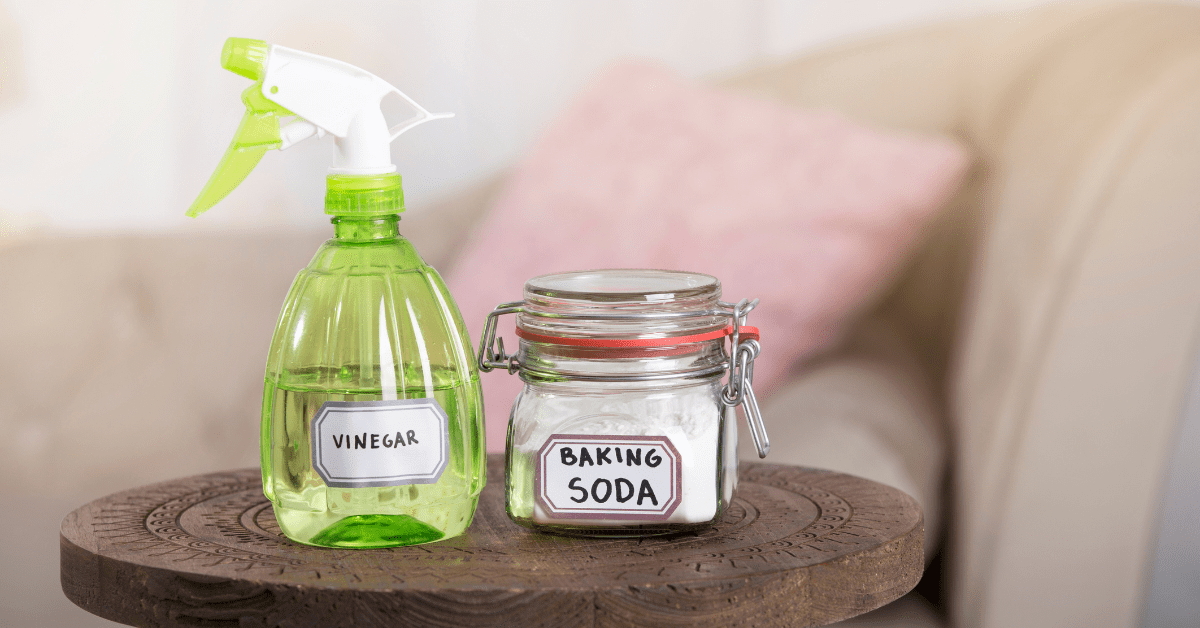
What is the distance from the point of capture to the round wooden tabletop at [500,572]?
1.46 feet

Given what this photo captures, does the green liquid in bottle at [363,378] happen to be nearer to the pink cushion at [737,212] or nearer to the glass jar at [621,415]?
the glass jar at [621,415]

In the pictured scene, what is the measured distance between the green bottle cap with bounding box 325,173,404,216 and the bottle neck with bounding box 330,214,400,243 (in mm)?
11

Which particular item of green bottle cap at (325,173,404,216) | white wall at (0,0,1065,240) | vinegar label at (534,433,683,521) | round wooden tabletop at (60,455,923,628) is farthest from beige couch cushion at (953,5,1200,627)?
white wall at (0,0,1065,240)

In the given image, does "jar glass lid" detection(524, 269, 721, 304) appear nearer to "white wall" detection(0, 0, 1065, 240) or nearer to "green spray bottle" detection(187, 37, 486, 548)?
"green spray bottle" detection(187, 37, 486, 548)

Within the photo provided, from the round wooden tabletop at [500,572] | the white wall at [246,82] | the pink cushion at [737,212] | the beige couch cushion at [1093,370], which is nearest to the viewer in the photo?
the round wooden tabletop at [500,572]

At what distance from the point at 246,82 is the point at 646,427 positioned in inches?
63.5

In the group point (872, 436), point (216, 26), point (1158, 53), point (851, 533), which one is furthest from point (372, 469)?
point (216, 26)

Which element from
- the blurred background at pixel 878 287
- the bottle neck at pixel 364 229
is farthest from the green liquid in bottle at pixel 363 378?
the blurred background at pixel 878 287

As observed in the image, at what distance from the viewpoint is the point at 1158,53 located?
0.95 metres

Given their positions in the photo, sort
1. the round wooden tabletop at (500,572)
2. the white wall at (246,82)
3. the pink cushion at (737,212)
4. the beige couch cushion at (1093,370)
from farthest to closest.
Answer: the white wall at (246,82)
the pink cushion at (737,212)
the beige couch cushion at (1093,370)
the round wooden tabletop at (500,572)

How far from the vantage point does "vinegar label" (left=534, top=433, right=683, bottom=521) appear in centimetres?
52

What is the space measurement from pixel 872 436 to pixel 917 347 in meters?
0.27

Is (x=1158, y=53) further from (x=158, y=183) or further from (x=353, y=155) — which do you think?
(x=158, y=183)

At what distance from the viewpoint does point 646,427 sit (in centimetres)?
52
